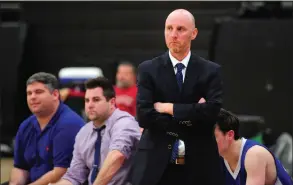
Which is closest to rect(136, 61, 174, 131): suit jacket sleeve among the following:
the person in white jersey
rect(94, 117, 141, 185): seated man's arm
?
the person in white jersey

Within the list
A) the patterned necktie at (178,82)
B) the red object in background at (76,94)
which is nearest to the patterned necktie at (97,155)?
the patterned necktie at (178,82)

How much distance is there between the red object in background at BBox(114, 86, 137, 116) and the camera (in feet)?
19.6

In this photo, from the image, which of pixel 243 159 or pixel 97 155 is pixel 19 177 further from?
pixel 243 159

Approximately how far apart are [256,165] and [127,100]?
260 centimetres

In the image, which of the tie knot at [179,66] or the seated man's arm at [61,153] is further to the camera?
the seated man's arm at [61,153]

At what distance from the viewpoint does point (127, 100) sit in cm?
604

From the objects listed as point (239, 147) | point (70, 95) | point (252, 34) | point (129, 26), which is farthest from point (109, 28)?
point (239, 147)

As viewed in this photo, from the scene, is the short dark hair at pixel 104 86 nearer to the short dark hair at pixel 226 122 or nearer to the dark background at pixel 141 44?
the short dark hair at pixel 226 122

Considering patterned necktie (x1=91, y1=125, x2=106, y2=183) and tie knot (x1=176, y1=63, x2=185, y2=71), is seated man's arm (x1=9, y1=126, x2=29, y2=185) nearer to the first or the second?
patterned necktie (x1=91, y1=125, x2=106, y2=183)

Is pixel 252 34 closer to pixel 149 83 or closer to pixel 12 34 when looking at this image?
pixel 12 34

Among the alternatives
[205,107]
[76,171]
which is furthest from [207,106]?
[76,171]

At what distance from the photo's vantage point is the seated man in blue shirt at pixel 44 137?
14.1 feet

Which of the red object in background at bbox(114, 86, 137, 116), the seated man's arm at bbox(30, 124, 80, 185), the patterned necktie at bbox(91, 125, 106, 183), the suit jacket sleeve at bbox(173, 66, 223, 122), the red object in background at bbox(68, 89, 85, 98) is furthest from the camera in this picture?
the red object in background at bbox(68, 89, 85, 98)

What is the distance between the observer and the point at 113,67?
955 centimetres
